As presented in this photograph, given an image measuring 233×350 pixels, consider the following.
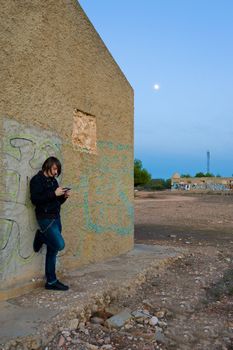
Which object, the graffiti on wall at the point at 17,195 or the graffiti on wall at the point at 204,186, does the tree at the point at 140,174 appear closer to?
the graffiti on wall at the point at 204,186

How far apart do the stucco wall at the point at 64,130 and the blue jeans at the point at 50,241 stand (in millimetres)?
234

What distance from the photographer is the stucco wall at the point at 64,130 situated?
14.6ft

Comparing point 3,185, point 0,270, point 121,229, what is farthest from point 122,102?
point 0,270

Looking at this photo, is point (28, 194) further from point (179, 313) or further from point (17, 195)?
point (179, 313)

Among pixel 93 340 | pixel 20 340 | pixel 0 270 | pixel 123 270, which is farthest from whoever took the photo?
pixel 123 270

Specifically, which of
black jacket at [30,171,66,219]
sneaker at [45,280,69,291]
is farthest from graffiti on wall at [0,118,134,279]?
sneaker at [45,280,69,291]

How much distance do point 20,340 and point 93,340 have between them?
76 centimetres

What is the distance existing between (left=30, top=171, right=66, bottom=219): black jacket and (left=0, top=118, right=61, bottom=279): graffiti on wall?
0.15m

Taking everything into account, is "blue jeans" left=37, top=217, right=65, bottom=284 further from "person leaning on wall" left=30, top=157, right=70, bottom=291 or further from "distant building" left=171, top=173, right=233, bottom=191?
"distant building" left=171, top=173, right=233, bottom=191

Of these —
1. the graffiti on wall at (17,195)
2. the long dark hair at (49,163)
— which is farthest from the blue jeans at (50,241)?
the long dark hair at (49,163)

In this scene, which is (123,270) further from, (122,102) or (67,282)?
(122,102)

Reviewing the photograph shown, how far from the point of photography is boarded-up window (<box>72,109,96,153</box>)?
5.82 meters

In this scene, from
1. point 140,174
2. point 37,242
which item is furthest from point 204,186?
point 37,242

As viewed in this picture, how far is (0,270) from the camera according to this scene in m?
4.29
